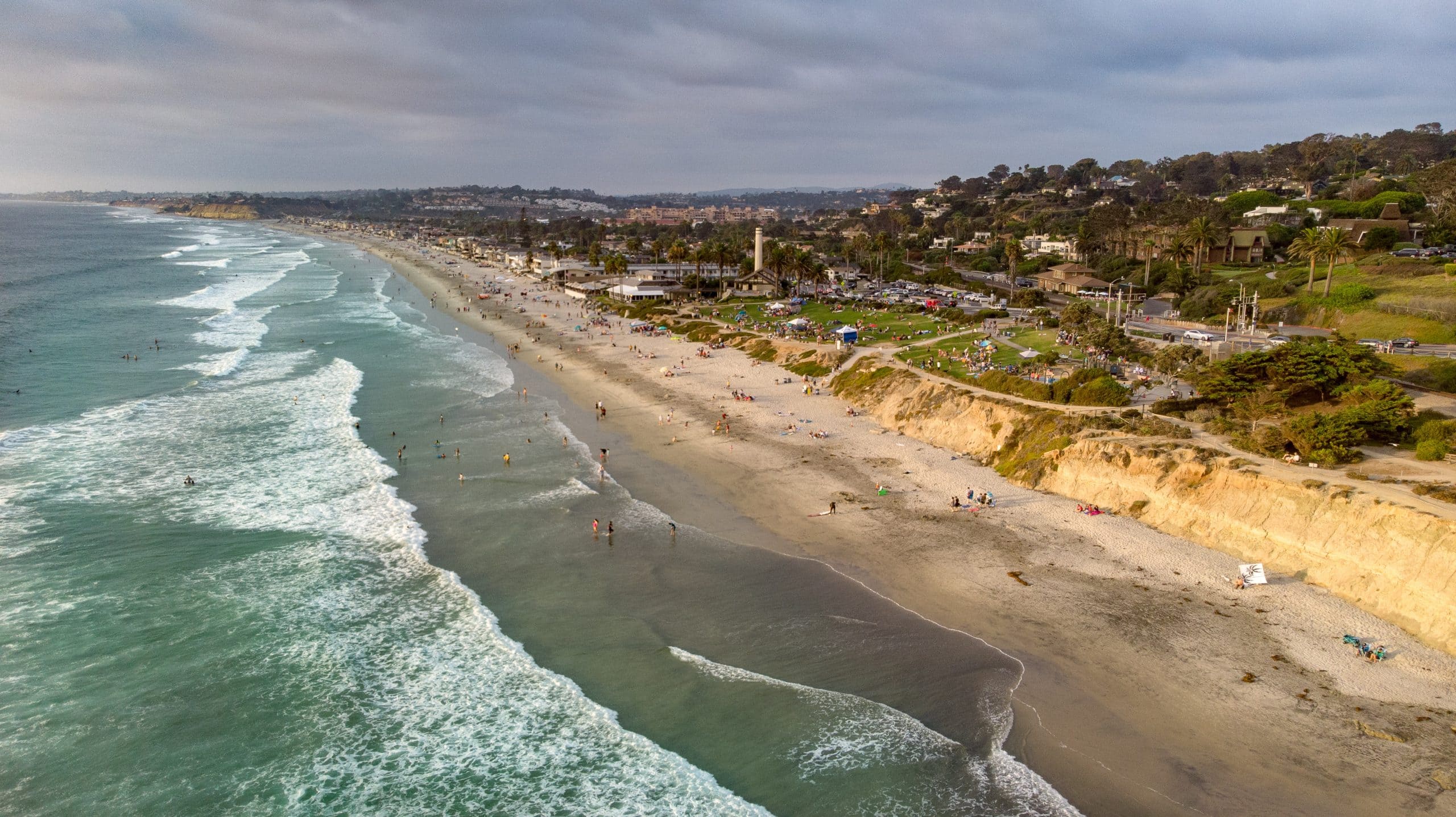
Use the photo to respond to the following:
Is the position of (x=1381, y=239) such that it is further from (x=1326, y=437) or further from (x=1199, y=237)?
(x=1326, y=437)

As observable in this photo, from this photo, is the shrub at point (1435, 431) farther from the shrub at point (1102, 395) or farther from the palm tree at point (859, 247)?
the palm tree at point (859, 247)

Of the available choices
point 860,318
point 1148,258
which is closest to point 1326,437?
point 860,318

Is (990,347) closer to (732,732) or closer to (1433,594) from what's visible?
(1433,594)

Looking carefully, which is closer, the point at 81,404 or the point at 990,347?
the point at 81,404

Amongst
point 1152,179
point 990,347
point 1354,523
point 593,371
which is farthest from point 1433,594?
point 1152,179

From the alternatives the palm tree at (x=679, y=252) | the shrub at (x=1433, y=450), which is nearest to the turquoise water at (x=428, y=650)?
the shrub at (x=1433, y=450)

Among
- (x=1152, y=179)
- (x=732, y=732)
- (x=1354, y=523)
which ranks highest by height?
(x=1152, y=179)
